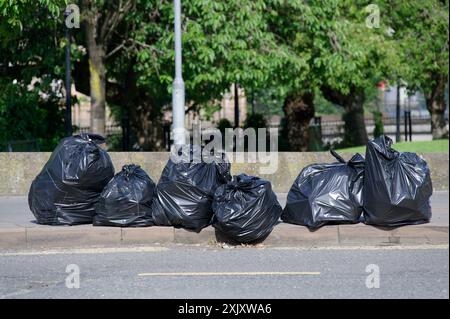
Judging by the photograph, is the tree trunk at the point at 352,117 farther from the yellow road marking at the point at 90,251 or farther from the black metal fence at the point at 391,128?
the yellow road marking at the point at 90,251

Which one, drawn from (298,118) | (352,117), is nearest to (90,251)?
(298,118)

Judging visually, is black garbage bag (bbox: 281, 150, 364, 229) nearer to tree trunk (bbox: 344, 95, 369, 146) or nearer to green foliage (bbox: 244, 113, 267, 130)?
green foliage (bbox: 244, 113, 267, 130)

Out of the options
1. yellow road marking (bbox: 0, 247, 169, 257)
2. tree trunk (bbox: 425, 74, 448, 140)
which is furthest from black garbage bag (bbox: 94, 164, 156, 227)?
tree trunk (bbox: 425, 74, 448, 140)

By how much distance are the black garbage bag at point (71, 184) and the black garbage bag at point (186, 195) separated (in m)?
0.86

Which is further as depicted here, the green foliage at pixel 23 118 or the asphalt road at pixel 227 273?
the green foliage at pixel 23 118

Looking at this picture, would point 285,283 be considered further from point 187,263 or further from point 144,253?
point 144,253

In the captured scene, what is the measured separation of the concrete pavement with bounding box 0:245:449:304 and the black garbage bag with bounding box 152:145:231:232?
0.36 metres

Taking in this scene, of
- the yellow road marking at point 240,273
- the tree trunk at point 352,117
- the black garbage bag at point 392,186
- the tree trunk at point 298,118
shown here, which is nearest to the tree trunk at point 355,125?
the tree trunk at point 352,117

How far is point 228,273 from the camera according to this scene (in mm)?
8250

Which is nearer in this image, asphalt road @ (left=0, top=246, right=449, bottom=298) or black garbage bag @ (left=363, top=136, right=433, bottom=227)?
asphalt road @ (left=0, top=246, right=449, bottom=298)

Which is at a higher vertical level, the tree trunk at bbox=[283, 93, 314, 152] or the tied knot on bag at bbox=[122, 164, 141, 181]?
the tree trunk at bbox=[283, 93, 314, 152]

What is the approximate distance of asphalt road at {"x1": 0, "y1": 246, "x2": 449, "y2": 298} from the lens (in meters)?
7.35

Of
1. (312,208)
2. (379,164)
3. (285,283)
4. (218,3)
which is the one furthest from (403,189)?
(218,3)

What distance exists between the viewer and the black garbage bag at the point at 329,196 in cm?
995
